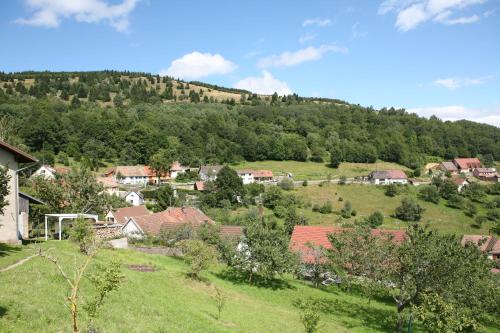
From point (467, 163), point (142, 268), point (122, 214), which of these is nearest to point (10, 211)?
point (142, 268)

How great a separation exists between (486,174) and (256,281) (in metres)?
123

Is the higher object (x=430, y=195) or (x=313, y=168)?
(x=313, y=168)

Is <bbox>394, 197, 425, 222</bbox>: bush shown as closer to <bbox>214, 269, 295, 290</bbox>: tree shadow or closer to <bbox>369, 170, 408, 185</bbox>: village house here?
<bbox>369, 170, 408, 185</bbox>: village house

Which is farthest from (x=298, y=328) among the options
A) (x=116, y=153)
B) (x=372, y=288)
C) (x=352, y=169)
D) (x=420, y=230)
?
(x=352, y=169)

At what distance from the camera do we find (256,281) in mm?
30609

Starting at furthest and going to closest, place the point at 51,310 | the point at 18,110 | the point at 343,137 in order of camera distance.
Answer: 1. the point at 343,137
2. the point at 18,110
3. the point at 51,310

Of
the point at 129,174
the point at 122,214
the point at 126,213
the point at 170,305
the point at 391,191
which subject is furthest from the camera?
the point at 129,174

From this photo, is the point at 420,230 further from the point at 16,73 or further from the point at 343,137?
the point at 16,73

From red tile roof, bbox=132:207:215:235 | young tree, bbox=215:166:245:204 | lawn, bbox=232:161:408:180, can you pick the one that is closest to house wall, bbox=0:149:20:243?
red tile roof, bbox=132:207:215:235

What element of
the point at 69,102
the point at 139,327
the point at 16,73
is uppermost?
the point at 16,73

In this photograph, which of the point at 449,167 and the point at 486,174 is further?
the point at 449,167

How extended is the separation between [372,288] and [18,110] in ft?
370

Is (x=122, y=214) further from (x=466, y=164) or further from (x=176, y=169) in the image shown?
(x=466, y=164)

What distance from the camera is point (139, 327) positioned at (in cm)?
1312
